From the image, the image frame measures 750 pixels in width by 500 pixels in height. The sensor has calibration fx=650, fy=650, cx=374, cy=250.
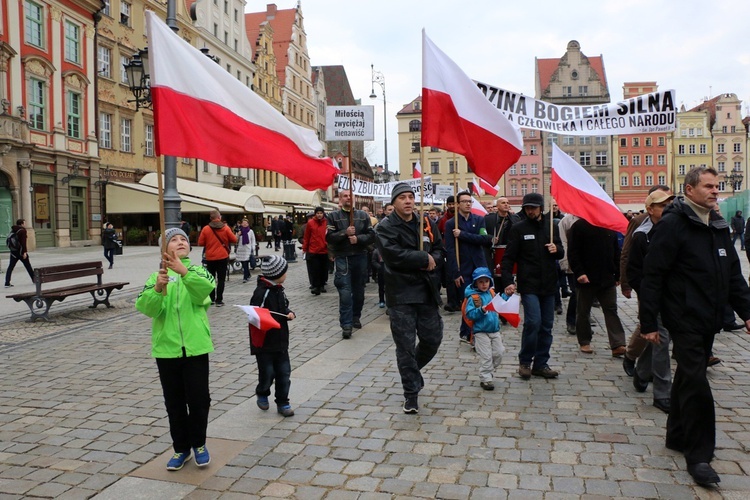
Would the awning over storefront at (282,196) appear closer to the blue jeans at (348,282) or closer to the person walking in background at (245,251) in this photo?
the person walking in background at (245,251)

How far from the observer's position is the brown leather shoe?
7387mm

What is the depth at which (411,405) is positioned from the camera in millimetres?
5449

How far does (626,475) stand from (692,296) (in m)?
1.21

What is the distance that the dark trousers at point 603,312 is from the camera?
7480 millimetres

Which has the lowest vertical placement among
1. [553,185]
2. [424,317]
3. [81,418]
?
[81,418]

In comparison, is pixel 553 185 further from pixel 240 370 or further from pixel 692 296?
pixel 240 370

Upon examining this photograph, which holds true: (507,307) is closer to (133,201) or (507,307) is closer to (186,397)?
(186,397)

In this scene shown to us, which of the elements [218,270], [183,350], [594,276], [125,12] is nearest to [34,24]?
[125,12]

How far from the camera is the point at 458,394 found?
19.7 ft

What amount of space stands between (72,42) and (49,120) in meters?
5.00

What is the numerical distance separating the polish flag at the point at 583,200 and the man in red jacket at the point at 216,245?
23.1ft

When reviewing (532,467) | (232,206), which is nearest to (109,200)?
(232,206)

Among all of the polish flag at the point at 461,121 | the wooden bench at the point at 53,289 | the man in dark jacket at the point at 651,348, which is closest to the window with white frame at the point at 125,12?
the wooden bench at the point at 53,289

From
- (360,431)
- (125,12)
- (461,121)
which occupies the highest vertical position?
(125,12)
